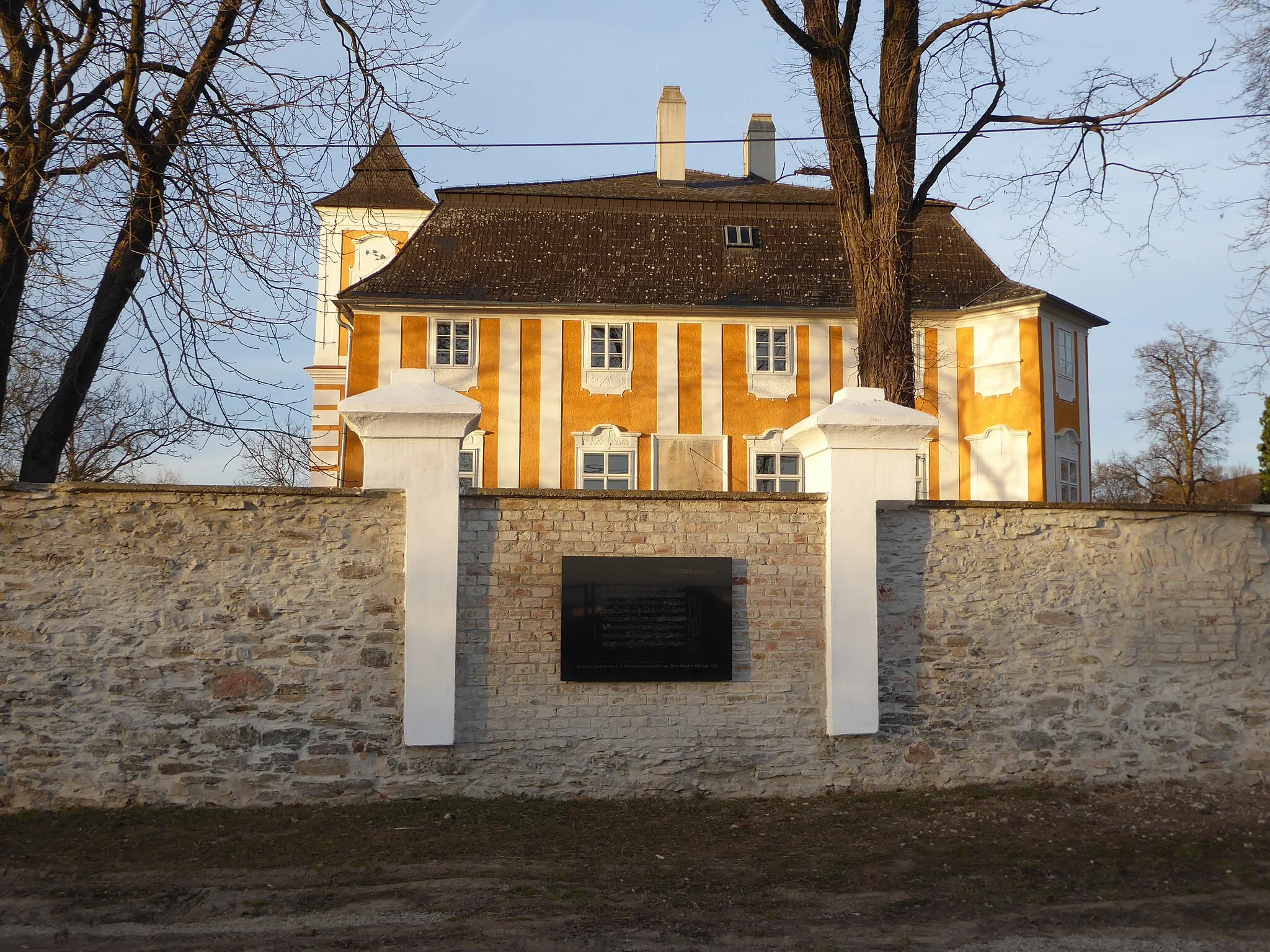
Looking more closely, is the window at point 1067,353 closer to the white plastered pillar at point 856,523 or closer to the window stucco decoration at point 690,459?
the window stucco decoration at point 690,459

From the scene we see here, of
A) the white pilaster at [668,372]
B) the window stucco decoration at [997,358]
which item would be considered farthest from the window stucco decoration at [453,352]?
the window stucco decoration at [997,358]

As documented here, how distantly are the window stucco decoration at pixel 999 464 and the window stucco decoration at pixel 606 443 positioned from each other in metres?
7.23

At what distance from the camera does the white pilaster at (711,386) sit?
2423 centimetres

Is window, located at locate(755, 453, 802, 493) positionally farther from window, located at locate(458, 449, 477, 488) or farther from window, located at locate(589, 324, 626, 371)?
window, located at locate(458, 449, 477, 488)

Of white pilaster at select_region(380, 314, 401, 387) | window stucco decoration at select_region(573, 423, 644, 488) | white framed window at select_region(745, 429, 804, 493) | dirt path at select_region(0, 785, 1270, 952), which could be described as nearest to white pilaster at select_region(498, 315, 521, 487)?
window stucco decoration at select_region(573, 423, 644, 488)

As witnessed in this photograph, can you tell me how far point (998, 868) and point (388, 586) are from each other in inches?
175

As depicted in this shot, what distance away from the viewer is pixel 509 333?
23922 millimetres

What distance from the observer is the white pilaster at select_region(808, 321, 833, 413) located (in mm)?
24484

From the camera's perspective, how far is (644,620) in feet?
27.6

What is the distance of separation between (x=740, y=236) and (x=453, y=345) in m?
6.86

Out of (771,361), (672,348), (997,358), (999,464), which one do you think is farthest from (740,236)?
(999,464)

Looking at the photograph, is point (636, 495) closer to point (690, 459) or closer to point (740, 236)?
point (690, 459)

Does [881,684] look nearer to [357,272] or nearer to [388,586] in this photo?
[388,586]

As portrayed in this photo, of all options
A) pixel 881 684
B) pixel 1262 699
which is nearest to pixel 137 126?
pixel 881 684
